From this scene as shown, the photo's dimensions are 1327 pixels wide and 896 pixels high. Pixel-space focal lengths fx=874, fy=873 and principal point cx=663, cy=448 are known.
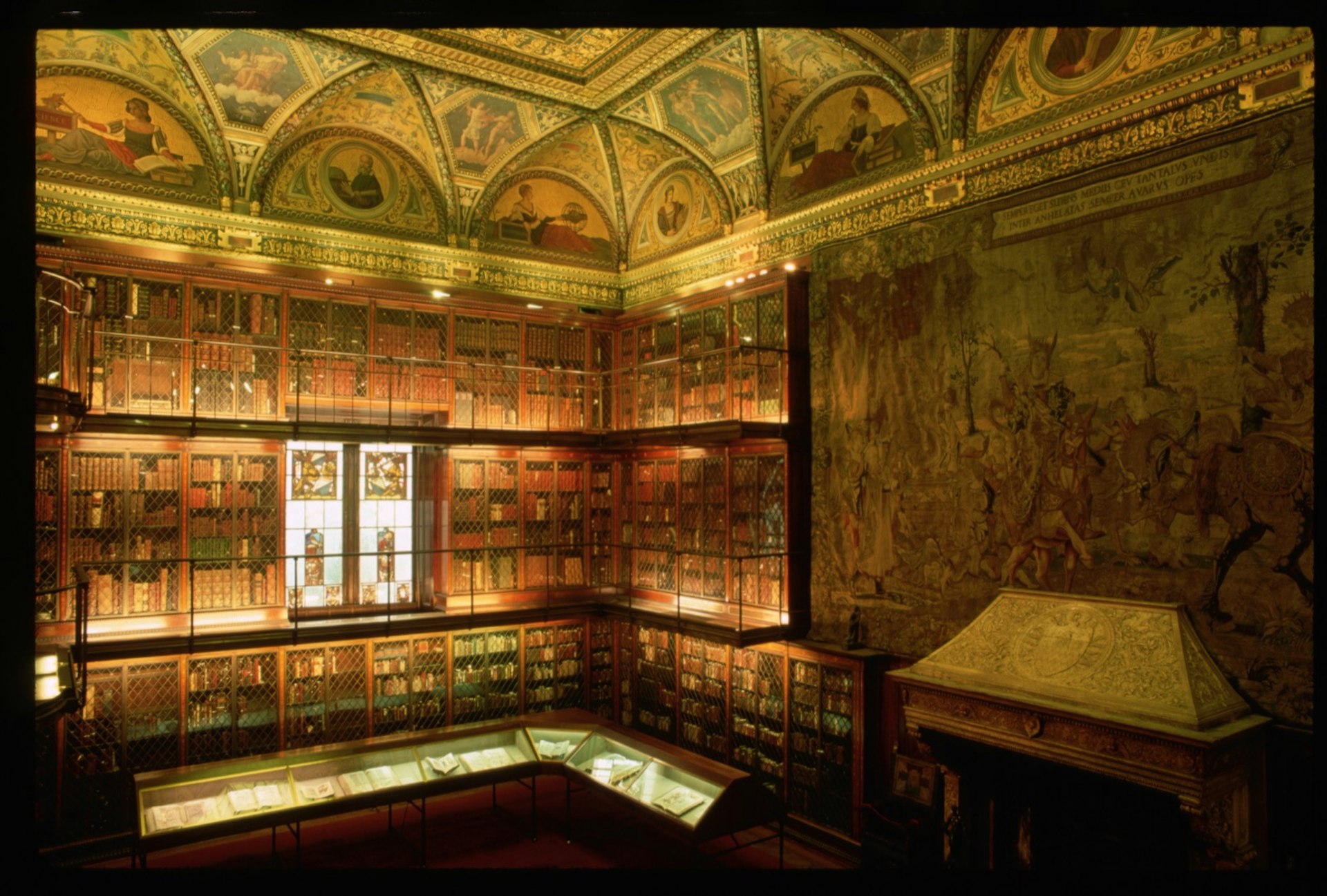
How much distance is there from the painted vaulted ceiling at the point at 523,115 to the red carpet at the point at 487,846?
6.76 m

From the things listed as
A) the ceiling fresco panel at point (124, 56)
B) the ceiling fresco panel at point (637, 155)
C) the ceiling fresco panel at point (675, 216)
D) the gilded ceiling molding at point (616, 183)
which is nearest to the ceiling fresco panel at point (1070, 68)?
the ceiling fresco panel at point (675, 216)

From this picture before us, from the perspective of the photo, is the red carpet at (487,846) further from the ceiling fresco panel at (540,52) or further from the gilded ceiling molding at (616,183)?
the ceiling fresco panel at (540,52)

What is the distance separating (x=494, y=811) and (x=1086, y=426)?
23.4ft

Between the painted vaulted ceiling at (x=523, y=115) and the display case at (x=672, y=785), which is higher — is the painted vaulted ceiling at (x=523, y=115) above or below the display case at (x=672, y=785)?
above

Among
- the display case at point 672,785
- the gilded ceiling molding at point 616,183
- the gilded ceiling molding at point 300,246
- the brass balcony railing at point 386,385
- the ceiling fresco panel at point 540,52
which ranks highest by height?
the ceiling fresco panel at point 540,52

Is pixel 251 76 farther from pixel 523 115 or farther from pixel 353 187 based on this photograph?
pixel 523 115

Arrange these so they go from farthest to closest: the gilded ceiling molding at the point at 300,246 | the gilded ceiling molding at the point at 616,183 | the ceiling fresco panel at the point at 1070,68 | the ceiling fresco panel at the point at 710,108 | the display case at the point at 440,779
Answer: the gilded ceiling molding at the point at 616,183 < the ceiling fresco panel at the point at 710,108 < the gilded ceiling molding at the point at 300,246 < the display case at the point at 440,779 < the ceiling fresco panel at the point at 1070,68

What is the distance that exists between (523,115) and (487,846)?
8.36m

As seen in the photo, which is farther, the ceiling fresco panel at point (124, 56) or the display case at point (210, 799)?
the ceiling fresco panel at point (124, 56)

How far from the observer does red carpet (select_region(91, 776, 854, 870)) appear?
26.8 feet

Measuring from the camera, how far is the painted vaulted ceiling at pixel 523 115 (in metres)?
8.20

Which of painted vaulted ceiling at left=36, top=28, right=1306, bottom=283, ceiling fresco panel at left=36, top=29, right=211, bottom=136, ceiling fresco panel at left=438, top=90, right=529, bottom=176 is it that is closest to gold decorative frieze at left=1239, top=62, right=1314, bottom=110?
painted vaulted ceiling at left=36, top=28, right=1306, bottom=283

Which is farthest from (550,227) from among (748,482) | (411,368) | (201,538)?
(201,538)

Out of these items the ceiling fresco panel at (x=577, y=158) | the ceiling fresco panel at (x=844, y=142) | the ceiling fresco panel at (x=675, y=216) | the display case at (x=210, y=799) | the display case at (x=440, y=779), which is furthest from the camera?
the ceiling fresco panel at (x=577, y=158)
